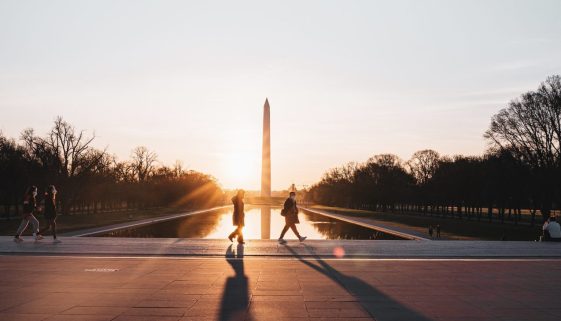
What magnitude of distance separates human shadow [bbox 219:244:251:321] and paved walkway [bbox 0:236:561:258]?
8.83ft

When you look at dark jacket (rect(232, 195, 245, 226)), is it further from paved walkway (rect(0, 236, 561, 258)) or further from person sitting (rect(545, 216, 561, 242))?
person sitting (rect(545, 216, 561, 242))

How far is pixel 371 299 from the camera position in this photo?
A: 314 inches

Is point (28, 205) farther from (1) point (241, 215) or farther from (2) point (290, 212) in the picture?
(2) point (290, 212)

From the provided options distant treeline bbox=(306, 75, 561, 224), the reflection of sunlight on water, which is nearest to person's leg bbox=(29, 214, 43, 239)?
the reflection of sunlight on water

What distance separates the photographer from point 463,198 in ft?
206

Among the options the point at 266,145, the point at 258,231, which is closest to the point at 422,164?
the point at 266,145

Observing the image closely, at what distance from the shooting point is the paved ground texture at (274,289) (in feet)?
23.1

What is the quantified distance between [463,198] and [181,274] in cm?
5831

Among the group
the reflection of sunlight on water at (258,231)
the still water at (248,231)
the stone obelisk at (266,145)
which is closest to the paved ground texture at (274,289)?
the still water at (248,231)

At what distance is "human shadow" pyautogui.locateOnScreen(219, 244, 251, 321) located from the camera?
6.90m

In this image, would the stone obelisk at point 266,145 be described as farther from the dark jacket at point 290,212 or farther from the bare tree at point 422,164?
the dark jacket at point 290,212

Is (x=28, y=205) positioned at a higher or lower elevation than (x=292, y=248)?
higher

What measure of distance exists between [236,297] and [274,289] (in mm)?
911

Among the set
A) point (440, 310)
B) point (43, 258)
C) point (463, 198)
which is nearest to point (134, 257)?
point (43, 258)
